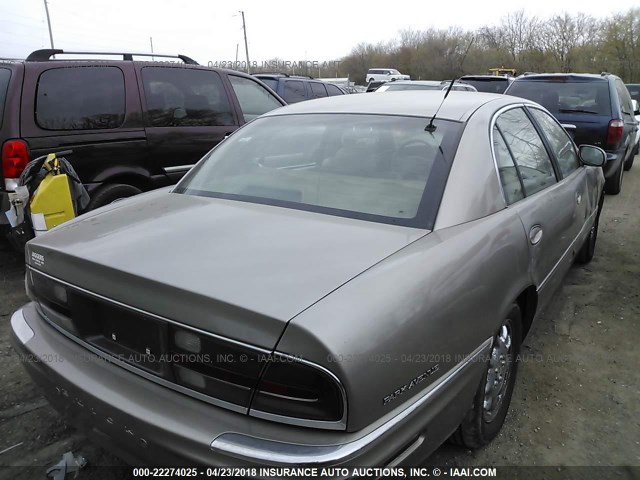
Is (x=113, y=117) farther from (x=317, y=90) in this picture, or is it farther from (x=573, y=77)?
(x=317, y=90)

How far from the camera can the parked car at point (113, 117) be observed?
4.03 metres

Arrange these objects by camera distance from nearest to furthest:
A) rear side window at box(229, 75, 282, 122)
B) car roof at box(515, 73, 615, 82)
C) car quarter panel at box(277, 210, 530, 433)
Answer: car quarter panel at box(277, 210, 530, 433), rear side window at box(229, 75, 282, 122), car roof at box(515, 73, 615, 82)

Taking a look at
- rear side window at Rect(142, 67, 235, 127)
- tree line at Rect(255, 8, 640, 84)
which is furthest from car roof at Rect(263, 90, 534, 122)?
tree line at Rect(255, 8, 640, 84)

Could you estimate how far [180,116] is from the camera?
5102mm

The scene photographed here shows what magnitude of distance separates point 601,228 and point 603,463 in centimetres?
440

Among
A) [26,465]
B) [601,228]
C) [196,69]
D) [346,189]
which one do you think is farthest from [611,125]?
[26,465]

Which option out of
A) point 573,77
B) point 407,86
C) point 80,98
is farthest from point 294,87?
point 80,98

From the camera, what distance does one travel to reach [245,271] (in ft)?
5.23

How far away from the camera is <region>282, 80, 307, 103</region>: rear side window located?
1107 centimetres

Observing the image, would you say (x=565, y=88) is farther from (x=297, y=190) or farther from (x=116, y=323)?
(x=116, y=323)

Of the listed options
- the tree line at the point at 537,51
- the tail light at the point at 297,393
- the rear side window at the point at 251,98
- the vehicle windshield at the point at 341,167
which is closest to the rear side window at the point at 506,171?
the vehicle windshield at the point at 341,167

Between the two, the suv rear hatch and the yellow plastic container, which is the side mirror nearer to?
the suv rear hatch

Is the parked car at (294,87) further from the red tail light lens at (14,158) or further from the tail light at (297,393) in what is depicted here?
the tail light at (297,393)

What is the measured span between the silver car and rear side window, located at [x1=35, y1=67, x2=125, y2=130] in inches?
83.1
